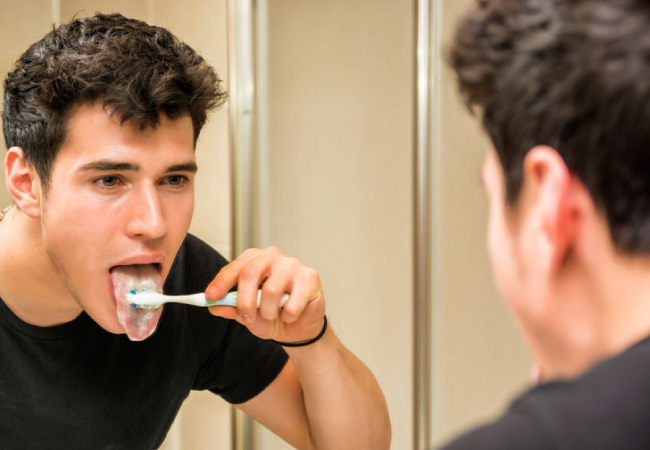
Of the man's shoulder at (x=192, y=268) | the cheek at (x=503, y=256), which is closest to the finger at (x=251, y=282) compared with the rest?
the man's shoulder at (x=192, y=268)

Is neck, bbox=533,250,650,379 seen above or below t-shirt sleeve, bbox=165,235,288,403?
above

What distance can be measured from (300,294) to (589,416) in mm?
615

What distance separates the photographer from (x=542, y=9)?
0.46 m

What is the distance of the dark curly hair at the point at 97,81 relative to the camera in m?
0.92

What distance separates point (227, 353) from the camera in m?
1.15

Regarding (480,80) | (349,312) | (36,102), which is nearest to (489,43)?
(480,80)

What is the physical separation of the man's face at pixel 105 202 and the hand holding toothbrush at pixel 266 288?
0.10 m

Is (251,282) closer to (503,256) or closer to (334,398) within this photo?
(334,398)

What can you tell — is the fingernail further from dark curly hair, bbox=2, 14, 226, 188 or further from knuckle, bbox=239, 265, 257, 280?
dark curly hair, bbox=2, 14, 226, 188

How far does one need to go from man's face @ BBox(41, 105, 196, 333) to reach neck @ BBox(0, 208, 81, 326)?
0.04 m

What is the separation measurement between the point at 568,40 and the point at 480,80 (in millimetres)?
72

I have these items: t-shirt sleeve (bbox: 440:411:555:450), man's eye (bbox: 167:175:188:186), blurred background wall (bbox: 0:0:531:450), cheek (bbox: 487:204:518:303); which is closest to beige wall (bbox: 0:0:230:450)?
blurred background wall (bbox: 0:0:531:450)

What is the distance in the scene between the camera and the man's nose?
3.01 feet

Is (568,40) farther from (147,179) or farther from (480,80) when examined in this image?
(147,179)
